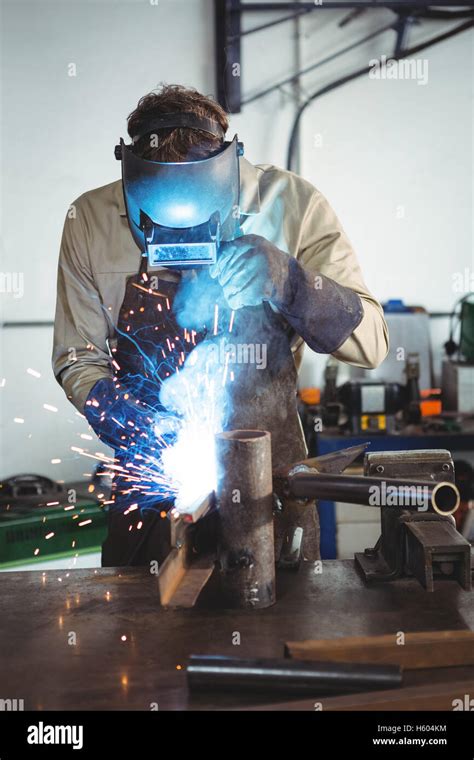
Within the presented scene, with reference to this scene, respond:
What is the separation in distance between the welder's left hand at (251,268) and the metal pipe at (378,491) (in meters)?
0.36

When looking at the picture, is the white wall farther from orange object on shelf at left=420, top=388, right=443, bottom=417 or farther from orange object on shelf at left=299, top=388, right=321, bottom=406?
orange object on shelf at left=420, top=388, right=443, bottom=417

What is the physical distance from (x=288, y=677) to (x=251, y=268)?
73 cm

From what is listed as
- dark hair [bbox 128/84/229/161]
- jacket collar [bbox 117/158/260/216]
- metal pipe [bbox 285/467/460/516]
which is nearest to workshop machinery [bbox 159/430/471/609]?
metal pipe [bbox 285/467/460/516]

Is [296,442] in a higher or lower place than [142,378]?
lower

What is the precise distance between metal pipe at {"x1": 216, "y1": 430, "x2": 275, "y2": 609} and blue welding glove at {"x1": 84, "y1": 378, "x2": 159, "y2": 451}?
0.39 m

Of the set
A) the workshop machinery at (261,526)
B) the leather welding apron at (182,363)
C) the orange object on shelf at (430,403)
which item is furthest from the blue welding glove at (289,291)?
the orange object on shelf at (430,403)

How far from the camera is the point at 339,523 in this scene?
3.36m

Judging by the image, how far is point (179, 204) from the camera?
1.39m

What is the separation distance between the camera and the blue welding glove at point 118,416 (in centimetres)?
171

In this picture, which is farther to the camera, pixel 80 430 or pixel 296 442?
pixel 80 430

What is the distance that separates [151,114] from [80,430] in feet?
8.57

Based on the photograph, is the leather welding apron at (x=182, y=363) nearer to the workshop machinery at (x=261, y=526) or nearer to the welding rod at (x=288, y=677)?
the workshop machinery at (x=261, y=526)

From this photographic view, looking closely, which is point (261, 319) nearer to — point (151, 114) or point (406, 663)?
point (151, 114)
